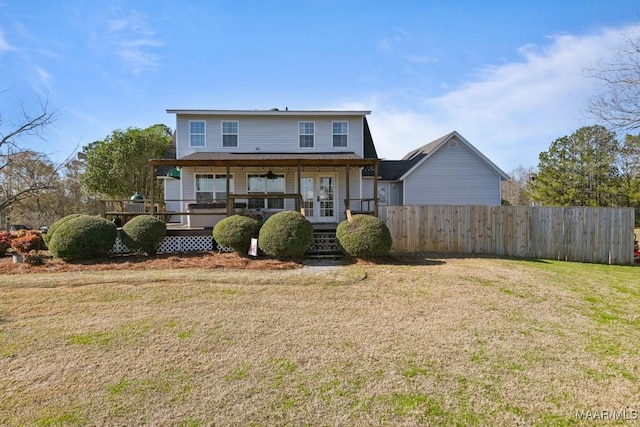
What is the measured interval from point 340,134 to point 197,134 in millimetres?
6882

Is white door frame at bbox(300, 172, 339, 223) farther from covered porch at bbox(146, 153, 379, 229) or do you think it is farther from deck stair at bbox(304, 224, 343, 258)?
deck stair at bbox(304, 224, 343, 258)

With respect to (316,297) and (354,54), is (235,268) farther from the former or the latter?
(354,54)

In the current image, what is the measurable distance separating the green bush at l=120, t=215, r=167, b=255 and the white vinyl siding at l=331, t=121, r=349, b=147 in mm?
9052

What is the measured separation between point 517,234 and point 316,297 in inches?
357

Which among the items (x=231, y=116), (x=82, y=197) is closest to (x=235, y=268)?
(x=231, y=116)

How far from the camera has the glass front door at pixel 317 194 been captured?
1620 centimetres

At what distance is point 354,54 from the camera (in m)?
13.2

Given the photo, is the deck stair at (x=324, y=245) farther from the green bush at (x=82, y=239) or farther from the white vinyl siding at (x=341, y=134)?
the green bush at (x=82, y=239)

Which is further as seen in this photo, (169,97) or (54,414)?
(169,97)

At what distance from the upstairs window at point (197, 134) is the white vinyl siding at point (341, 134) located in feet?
20.8

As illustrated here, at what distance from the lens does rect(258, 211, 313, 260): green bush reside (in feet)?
33.0

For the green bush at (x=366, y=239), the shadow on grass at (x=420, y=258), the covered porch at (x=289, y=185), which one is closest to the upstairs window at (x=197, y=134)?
the covered porch at (x=289, y=185)

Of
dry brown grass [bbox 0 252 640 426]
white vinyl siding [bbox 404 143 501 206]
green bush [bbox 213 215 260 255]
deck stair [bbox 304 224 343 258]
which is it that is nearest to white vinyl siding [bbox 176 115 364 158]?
white vinyl siding [bbox 404 143 501 206]

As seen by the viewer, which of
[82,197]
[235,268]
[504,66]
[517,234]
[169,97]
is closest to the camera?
[235,268]
